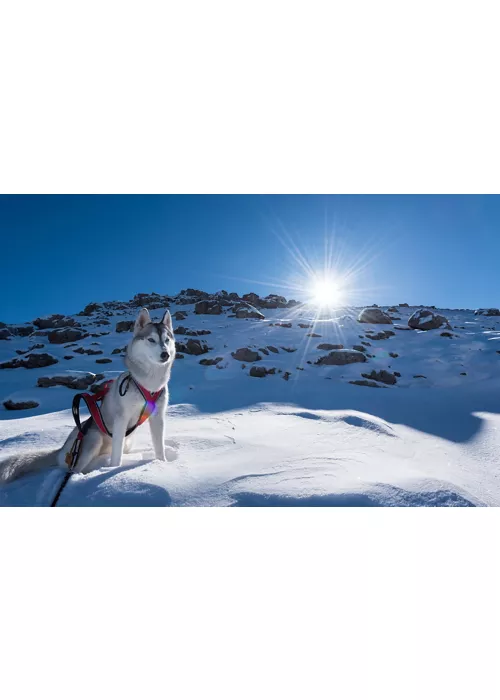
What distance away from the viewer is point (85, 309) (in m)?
33.2

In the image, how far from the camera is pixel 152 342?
356 cm

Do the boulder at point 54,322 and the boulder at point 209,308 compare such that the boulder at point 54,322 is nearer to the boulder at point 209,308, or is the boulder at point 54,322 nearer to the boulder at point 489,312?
the boulder at point 209,308

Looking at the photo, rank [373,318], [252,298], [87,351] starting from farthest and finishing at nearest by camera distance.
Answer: [252,298] → [373,318] → [87,351]

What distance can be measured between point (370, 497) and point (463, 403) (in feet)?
21.6

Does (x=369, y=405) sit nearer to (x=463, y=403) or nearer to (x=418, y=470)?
(x=463, y=403)

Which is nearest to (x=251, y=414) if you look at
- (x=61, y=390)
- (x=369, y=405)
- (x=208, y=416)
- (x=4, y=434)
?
(x=208, y=416)

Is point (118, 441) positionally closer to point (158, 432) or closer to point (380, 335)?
point (158, 432)

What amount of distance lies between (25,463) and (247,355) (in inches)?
327

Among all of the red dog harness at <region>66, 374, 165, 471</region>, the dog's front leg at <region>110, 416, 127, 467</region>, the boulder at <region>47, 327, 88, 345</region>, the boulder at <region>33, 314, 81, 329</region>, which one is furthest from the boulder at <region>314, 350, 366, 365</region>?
the boulder at <region>33, 314, 81, 329</region>

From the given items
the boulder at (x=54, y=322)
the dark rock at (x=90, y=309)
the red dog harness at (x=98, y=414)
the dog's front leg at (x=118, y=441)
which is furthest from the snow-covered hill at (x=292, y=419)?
the dark rock at (x=90, y=309)

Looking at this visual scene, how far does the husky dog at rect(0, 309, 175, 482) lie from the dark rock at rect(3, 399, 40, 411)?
4.65 metres

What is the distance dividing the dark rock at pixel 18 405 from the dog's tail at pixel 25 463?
4594mm

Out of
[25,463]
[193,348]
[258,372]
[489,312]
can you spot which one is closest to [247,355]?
[258,372]

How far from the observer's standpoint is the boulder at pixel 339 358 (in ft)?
36.3
